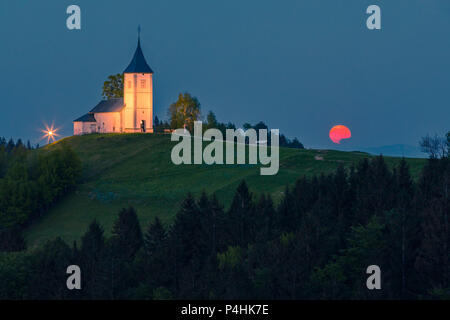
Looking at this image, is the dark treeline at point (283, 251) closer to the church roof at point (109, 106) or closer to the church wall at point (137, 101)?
the church wall at point (137, 101)

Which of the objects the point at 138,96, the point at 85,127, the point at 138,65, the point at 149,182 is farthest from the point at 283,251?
the point at 85,127

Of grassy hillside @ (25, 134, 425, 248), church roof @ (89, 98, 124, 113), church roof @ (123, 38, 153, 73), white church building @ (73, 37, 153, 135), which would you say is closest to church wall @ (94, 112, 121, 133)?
white church building @ (73, 37, 153, 135)

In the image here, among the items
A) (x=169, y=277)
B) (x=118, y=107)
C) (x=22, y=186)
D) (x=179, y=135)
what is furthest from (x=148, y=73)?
(x=169, y=277)

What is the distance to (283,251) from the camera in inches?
1975

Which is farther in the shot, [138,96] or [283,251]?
[138,96]

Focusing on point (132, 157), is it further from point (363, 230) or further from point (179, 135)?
point (363, 230)

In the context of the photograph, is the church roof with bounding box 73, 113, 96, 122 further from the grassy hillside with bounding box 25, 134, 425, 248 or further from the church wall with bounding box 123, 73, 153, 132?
the grassy hillside with bounding box 25, 134, 425, 248

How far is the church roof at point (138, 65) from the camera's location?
141250mm

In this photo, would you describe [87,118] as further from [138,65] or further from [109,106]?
[138,65]

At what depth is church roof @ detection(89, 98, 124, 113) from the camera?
141 meters

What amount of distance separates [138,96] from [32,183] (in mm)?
38633

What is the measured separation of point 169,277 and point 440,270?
19514mm

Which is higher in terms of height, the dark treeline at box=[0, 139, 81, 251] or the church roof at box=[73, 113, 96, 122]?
the church roof at box=[73, 113, 96, 122]

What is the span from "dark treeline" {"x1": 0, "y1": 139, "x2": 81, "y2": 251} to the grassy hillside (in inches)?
73.7
